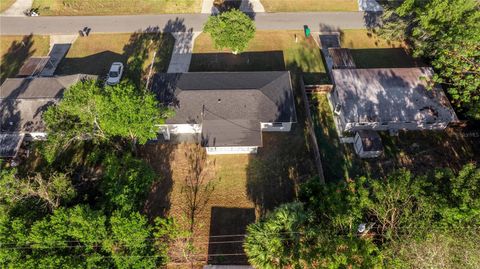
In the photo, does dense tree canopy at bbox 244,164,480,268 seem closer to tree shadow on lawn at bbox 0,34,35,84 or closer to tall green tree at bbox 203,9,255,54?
tall green tree at bbox 203,9,255,54

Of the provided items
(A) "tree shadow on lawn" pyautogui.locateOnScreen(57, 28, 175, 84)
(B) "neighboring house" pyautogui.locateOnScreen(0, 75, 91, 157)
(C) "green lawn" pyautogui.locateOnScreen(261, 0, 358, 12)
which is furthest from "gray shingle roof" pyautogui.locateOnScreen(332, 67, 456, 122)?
(B) "neighboring house" pyautogui.locateOnScreen(0, 75, 91, 157)

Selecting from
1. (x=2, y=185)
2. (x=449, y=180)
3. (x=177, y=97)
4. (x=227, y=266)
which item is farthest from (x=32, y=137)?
(x=449, y=180)

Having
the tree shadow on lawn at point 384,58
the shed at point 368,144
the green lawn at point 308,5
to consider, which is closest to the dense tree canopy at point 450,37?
the tree shadow on lawn at point 384,58

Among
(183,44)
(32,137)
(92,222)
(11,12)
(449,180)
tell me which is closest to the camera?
(92,222)

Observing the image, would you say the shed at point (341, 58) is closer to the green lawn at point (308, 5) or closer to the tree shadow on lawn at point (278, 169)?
the tree shadow on lawn at point (278, 169)

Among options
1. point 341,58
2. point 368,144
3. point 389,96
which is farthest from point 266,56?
point 368,144

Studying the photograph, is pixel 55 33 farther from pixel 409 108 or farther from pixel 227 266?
pixel 409 108
